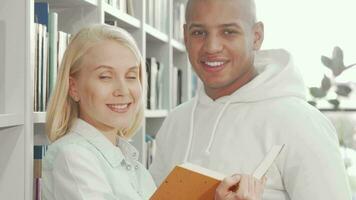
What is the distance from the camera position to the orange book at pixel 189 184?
126cm

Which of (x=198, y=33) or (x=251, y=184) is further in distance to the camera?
(x=198, y=33)

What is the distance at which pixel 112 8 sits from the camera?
7.78 ft

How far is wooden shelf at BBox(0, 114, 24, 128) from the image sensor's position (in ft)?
5.10

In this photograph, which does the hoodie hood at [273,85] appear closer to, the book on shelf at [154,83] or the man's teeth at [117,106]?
the man's teeth at [117,106]

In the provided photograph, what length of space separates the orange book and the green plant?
92.3 inches

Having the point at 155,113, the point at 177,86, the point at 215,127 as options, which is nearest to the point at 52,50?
the point at 215,127

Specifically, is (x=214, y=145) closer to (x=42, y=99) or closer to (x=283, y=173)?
(x=283, y=173)

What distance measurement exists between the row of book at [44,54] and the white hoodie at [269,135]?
1.48 feet

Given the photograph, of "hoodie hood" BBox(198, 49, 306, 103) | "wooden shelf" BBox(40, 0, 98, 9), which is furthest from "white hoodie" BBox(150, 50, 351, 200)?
"wooden shelf" BBox(40, 0, 98, 9)

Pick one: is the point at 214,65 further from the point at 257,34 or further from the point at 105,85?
the point at 105,85

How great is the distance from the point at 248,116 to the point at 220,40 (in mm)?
248

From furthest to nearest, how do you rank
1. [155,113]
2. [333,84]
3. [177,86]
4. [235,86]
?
[177,86] → [333,84] → [155,113] → [235,86]

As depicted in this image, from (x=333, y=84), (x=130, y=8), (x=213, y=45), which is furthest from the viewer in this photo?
(x=333, y=84)

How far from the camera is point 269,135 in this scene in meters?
1.67
